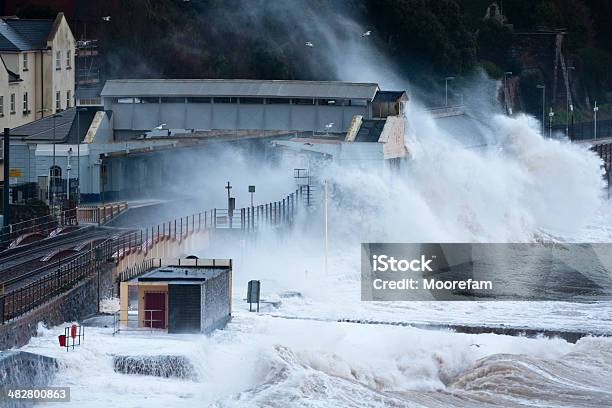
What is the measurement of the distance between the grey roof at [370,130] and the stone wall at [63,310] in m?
21.7

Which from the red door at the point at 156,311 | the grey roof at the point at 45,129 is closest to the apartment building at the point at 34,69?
the grey roof at the point at 45,129

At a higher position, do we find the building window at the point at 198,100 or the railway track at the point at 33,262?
the building window at the point at 198,100

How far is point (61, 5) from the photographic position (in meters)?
90.2

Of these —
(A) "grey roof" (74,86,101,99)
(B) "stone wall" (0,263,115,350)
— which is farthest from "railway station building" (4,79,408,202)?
(B) "stone wall" (0,263,115,350)

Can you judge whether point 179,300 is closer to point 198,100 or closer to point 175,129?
point 175,129

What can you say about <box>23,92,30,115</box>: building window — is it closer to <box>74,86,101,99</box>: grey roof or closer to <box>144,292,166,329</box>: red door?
<box>74,86,101,99</box>: grey roof

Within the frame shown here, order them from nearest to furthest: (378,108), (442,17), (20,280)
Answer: (20,280)
(378,108)
(442,17)

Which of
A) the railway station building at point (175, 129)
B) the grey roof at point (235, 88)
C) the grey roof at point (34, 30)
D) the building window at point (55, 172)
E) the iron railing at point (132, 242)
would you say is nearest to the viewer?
the iron railing at point (132, 242)

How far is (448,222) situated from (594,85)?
4844 centimetres

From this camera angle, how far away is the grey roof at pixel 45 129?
68562 millimetres

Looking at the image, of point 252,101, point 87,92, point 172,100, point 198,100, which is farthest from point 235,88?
point 87,92

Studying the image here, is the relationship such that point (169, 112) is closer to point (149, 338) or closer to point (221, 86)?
point (221, 86)

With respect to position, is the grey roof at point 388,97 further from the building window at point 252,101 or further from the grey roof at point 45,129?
the grey roof at point 45,129

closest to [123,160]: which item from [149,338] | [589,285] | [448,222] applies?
[448,222]
